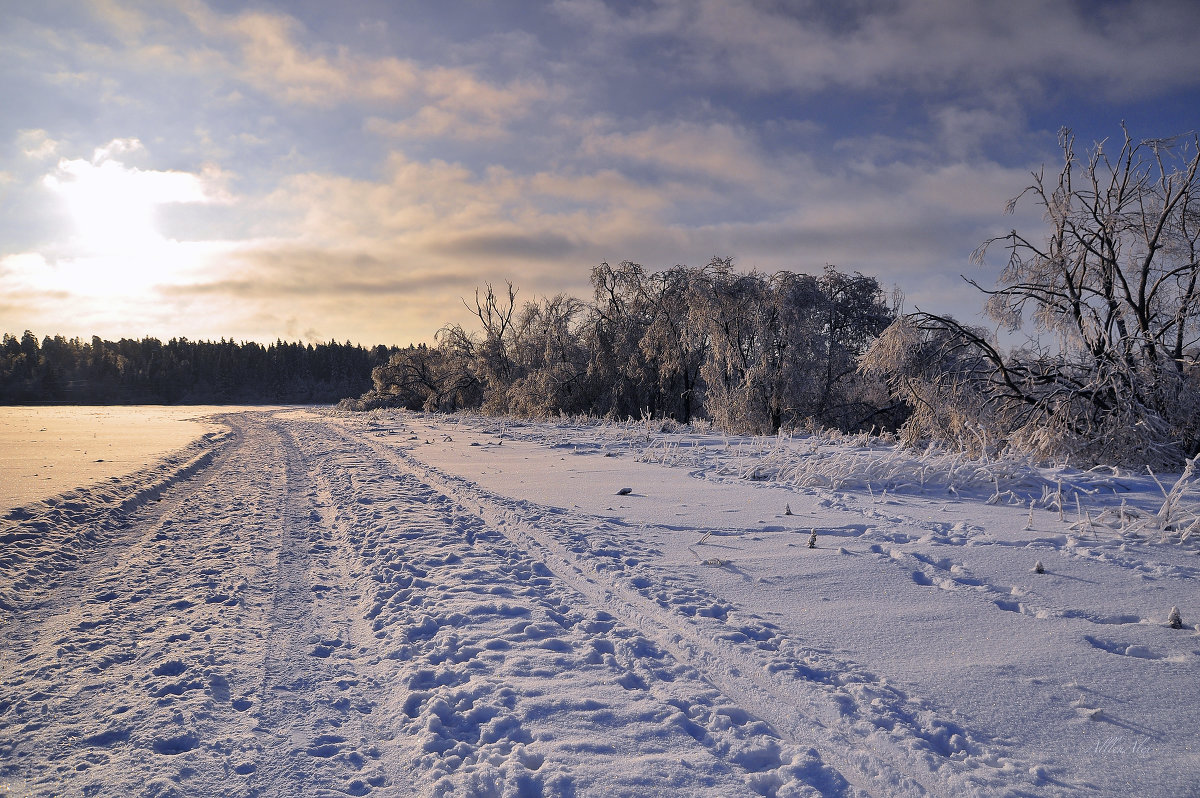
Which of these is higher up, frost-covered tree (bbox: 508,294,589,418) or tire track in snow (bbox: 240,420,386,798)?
frost-covered tree (bbox: 508,294,589,418)

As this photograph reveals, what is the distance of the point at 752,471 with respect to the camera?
934cm

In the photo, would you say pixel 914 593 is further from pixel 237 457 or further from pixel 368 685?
pixel 237 457

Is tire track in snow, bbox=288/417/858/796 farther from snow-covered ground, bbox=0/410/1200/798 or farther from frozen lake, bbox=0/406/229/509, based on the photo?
frozen lake, bbox=0/406/229/509

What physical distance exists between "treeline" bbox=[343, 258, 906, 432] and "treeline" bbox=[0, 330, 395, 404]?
84400mm

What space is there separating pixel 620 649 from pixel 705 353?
21867 millimetres

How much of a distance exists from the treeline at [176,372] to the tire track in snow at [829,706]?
348 ft

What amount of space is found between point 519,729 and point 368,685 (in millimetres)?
1003

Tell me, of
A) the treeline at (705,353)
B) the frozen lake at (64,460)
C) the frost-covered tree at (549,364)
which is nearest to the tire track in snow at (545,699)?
the frozen lake at (64,460)

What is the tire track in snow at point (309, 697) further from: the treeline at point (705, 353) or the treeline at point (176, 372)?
the treeline at point (176, 372)

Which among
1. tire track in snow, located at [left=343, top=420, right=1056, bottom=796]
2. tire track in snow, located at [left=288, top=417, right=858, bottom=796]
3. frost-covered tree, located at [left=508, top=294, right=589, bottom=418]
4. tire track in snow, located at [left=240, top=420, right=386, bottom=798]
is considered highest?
frost-covered tree, located at [left=508, top=294, right=589, bottom=418]

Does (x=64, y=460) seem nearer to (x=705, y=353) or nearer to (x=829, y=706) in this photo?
(x=829, y=706)

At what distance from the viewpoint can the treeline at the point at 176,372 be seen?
296ft

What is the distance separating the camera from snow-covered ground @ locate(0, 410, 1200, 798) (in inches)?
93.7

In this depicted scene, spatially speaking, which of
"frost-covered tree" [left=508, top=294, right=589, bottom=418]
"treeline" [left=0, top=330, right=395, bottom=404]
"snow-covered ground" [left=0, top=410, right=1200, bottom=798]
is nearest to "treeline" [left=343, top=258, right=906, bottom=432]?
"frost-covered tree" [left=508, top=294, right=589, bottom=418]
